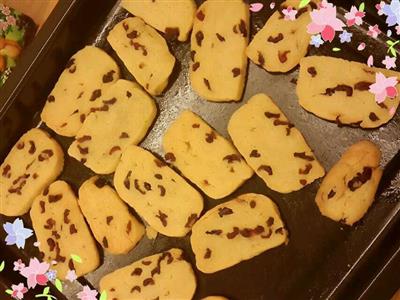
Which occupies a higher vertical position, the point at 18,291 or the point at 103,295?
the point at 103,295

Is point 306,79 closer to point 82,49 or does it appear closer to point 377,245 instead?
point 377,245

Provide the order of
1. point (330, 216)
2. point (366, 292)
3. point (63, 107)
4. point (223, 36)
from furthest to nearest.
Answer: point (63, 107) < point (223, 36) < point (330, 216) < point (366, 292)

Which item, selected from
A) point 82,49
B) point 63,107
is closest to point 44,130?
point 63,107

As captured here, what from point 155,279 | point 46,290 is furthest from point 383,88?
point 46,290

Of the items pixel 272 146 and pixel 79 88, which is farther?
pixel 79 88

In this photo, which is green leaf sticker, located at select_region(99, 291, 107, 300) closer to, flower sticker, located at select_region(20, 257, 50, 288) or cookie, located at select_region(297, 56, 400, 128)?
flower sticker, located at select_region(20, 257, 50, 288)

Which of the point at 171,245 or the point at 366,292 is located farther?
the point at 171,245

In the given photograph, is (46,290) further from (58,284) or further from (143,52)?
(143,52)
